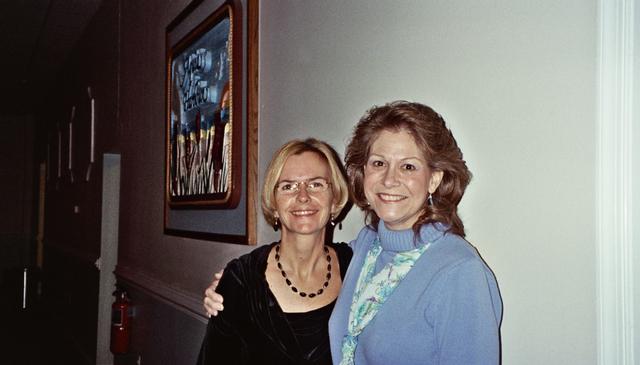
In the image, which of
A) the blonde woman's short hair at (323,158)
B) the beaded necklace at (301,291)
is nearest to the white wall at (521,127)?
the blonde woman's short hair at (323,158)

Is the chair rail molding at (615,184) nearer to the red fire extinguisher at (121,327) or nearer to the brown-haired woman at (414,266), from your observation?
the brown-haired woman at (414,266)

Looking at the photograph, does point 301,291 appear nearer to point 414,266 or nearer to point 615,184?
point 414,266

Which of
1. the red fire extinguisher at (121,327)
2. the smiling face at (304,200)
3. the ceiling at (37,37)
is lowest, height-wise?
the red fire extinguisher at (121,327)

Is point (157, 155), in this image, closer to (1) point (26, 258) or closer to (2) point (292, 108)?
(2) point (292, 108)

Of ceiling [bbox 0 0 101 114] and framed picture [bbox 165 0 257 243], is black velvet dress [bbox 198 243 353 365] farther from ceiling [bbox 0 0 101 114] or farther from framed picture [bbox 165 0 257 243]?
ceiling [bbox 0 0 101 114]

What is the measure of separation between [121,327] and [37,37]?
4381 millimetres

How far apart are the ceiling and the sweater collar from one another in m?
5.52

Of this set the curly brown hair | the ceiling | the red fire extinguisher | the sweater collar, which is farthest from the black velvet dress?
the ceiling

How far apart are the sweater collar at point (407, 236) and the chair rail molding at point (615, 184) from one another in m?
0.38

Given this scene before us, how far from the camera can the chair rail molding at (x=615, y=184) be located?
41.9 inches

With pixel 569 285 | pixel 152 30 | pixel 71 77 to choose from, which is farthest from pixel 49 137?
pixel 569 285

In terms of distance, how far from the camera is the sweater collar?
1363 millimetres

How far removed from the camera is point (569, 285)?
46.7 inches

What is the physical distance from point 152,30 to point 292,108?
242 cm
